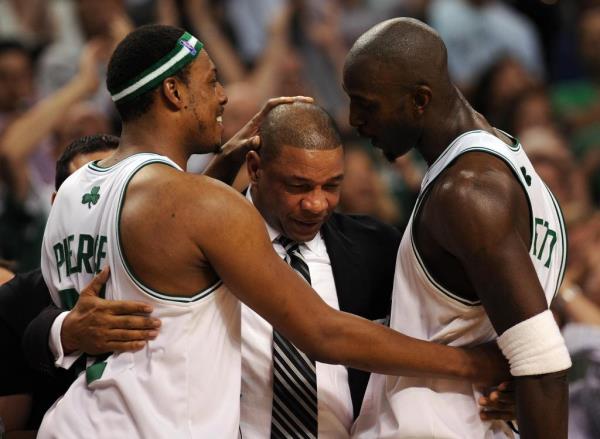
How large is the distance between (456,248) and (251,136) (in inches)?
49.0

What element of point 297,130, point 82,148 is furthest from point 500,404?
point 82,148

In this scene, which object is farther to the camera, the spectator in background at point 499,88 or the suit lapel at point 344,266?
the spectator in background at point 499,88

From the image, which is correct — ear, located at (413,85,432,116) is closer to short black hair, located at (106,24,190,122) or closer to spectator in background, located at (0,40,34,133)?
short black hair, located at (106,24,190,122)

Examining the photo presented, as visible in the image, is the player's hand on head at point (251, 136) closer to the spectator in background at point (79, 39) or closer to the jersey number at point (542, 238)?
the jersey number at point (542, 238)

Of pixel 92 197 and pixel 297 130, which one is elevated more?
pixel 92 197

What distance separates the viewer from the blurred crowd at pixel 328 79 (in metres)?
6.78

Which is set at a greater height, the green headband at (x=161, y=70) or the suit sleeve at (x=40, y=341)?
the green headband at (x=161, y=70)

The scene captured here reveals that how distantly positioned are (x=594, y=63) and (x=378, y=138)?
19.4 feet

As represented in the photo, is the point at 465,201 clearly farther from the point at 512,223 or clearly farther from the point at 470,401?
the point at 470,401

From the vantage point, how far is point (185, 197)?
3.25 m

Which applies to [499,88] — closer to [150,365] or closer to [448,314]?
[448,314]

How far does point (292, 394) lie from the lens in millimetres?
3861

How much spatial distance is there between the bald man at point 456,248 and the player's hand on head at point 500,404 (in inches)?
1.8

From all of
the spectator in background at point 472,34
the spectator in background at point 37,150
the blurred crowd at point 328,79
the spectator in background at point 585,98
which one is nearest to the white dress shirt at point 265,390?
the blurred crowd at point 328,79
